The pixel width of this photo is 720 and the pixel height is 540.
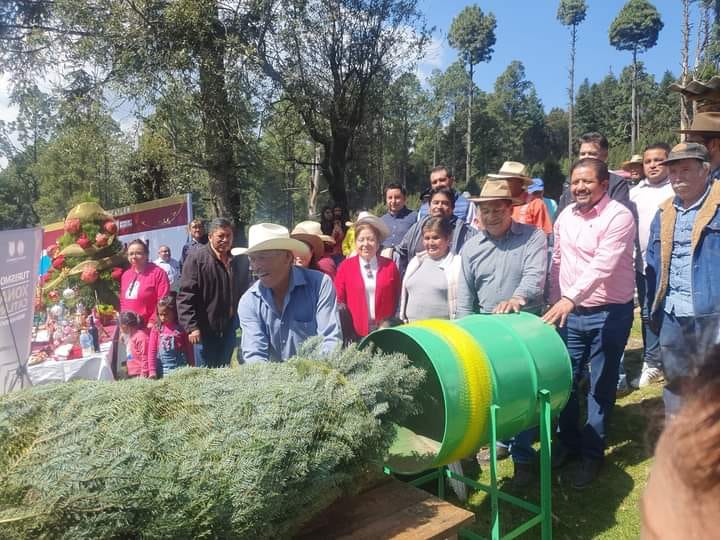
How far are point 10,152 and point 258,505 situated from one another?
5479 cm

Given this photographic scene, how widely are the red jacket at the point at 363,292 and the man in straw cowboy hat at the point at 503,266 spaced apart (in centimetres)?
73

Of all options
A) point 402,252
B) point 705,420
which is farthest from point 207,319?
point 705,420

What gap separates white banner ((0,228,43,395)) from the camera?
3785 mm

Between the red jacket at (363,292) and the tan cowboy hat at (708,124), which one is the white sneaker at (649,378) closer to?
the tan cowboy hat at (708,124)

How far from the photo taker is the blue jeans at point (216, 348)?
16.7ft

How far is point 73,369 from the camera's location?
194 inches

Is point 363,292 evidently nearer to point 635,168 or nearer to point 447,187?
point 447,187

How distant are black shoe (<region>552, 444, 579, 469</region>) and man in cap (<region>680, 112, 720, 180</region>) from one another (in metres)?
2.18

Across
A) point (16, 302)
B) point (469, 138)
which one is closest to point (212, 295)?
point (16, 302)

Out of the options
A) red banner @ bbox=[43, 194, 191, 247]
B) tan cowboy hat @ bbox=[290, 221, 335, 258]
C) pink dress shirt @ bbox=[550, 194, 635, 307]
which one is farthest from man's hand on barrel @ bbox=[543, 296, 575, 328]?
red banner @ bbox=[43, 194, 191, 247]

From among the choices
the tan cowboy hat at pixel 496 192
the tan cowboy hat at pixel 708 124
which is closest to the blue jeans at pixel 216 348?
the tan cowboy hat at pixel 496 192

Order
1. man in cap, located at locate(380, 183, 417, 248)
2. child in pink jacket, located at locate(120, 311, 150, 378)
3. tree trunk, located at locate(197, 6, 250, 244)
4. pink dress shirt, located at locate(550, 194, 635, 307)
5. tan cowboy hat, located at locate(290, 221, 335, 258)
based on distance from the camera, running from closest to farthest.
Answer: pink dress shirt, located at locate(550, 194, 635, 307) → tan cowboy hat, located at locate(290, 221, 335, 258) → child in pink jacket, located at locate(120, 311, 150, 378) → man in cap, located at locate(380, 183, 417, 248) → tree trunk, located at locate(197, 6, 250, 244)

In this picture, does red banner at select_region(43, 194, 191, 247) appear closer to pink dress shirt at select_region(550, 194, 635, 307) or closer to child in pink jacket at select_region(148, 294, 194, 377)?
child in pink jacket at select_region(148, 294, 194, 377)

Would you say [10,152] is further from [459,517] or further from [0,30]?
[459,517]
